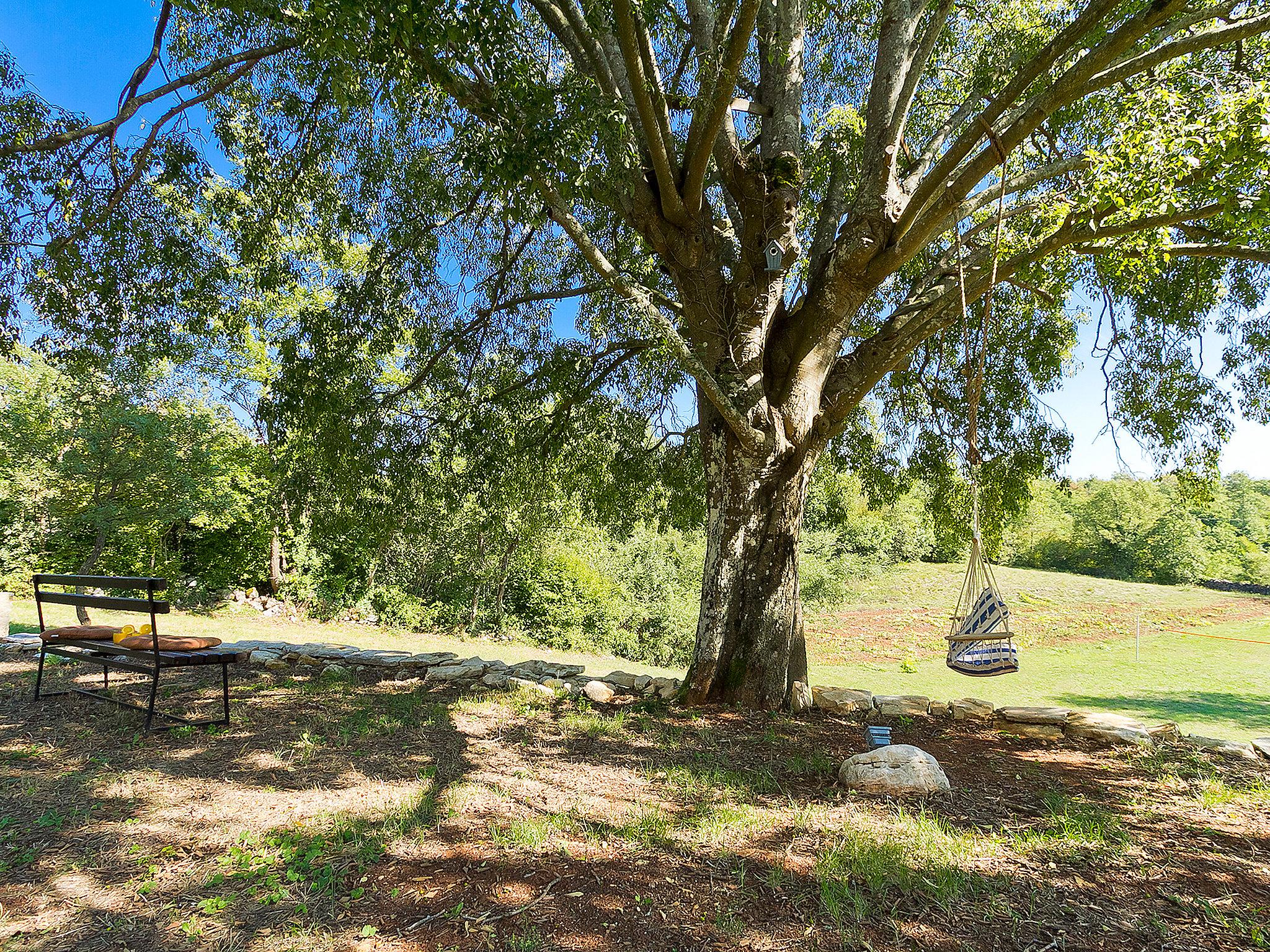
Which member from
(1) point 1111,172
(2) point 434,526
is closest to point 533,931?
(1) point 1111,172

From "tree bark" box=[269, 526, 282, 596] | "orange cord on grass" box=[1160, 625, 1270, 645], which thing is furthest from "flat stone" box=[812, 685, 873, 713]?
"orange cord on grass" box=[1160, 625, 1270, 645]

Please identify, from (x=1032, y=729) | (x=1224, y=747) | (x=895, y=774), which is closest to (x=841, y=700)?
(x=1032, y=729)

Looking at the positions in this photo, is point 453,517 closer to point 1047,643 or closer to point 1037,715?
point 1037,715

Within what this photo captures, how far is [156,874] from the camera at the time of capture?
273 cm

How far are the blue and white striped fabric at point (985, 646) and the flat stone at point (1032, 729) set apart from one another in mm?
1545

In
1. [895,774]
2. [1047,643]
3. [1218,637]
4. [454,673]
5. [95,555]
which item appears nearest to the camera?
[895,774]

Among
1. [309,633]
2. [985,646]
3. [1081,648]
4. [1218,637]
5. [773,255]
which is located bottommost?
[1081,648]

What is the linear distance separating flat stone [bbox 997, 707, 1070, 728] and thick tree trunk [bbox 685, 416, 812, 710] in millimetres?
1787

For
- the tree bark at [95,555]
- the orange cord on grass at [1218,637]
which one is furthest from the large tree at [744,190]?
the orange cord on grass at [1218,637]

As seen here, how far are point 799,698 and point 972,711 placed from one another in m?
1.69

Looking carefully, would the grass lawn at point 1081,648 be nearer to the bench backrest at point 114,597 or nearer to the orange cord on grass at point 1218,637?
the orange cord on grass at point 1218,637

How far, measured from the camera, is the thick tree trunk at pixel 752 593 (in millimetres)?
5816

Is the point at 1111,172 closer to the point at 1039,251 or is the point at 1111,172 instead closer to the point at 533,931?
the point at 1039,251

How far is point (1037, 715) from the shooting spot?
5.64 meters
